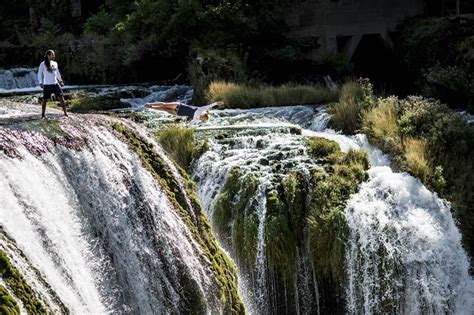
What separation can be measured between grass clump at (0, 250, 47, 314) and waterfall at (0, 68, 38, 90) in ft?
55.9

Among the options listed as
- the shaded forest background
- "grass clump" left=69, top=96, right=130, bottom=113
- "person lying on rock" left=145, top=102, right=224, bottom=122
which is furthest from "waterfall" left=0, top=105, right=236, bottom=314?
the shaded forest background

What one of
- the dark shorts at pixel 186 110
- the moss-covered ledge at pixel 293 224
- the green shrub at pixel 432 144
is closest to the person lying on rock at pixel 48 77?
the dark shorts at pixel 186 110

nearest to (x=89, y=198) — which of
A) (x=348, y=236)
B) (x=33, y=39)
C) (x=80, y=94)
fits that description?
(x=348, y=236)

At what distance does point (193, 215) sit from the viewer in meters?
10.1

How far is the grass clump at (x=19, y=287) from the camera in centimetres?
636

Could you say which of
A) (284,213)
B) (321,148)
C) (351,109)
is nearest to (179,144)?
(321,148)

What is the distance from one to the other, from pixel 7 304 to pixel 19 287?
0.32 metres

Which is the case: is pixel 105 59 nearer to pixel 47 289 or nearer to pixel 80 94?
pixel 80 94

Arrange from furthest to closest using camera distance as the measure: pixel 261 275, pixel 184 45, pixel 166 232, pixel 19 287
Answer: pixel 184 45 < pixel 261 275 < pixel 166 232 < pixel 19 287

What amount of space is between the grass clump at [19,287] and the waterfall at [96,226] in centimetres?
12

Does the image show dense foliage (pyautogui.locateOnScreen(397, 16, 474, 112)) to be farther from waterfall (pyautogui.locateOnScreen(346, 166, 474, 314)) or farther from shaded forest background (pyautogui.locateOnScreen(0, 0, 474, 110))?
waterfall (pyautogui.locateOnScreen(346, 166, 474, 314))

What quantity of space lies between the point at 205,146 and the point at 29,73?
12.3 metres

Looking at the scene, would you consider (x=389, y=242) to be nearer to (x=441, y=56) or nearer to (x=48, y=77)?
(x=48, y=77)

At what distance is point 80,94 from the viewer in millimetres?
19891
